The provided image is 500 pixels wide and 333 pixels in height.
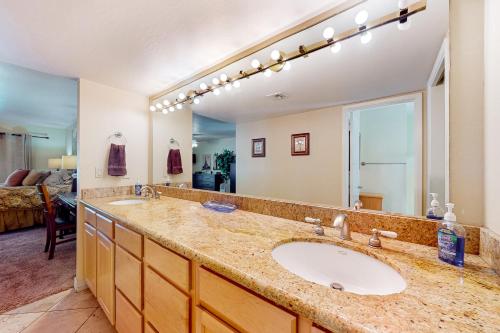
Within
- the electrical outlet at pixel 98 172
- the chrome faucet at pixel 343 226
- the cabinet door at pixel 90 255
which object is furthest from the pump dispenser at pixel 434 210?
the electrical outlet at pixel 98 172

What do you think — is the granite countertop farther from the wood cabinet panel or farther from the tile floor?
the tile floor

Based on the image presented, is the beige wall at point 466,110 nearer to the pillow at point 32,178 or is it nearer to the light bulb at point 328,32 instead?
the light bulb at point 328,32

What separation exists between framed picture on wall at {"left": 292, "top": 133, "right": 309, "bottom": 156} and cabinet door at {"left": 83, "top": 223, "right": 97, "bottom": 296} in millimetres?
1775

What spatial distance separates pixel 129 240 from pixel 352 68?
1686 mm

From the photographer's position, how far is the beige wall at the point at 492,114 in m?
0.69

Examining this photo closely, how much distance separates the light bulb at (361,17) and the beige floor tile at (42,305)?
120 inches

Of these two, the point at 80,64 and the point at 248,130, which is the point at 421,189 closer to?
the point at 248,130

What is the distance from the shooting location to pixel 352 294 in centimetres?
54

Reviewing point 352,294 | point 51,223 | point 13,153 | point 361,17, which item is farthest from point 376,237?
point 13,153

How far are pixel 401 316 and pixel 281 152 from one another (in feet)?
3.56

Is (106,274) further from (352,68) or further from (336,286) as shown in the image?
(352,68)

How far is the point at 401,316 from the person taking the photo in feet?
1.50

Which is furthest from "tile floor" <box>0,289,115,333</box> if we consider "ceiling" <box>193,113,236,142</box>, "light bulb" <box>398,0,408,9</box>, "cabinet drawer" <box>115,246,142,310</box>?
"light bulb" <box>398,0,408,9</box>

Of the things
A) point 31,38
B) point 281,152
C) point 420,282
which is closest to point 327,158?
point 281,152
